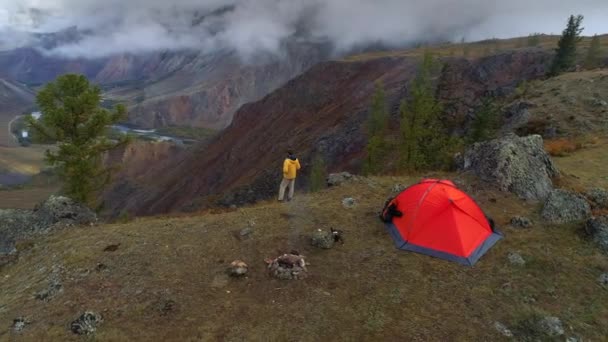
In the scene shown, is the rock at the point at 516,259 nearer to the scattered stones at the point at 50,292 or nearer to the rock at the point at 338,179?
the rock at the point at 338,179

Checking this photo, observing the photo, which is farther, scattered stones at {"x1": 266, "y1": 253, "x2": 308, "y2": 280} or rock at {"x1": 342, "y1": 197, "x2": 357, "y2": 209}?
rock at {"x1": 342, "y1": 197, "x2": 357, "y2": 209}

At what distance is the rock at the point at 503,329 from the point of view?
11523 mm

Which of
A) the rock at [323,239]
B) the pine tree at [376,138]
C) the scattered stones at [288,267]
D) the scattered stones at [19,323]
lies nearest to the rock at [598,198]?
the rock at [323,239]

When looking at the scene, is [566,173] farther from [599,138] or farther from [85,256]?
[85,256]

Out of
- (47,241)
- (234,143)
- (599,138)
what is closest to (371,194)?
(47,241)

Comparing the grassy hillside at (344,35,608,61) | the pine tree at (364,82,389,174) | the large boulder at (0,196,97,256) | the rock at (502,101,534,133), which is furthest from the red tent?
the grassy hillside at (344,35,608,61)

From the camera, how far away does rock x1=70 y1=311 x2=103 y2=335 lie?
1193cm

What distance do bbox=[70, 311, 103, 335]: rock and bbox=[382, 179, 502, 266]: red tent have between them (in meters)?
10.8

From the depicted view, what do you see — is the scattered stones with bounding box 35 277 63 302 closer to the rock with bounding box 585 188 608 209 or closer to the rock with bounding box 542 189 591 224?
the rock with bounding box 542 189 591 224

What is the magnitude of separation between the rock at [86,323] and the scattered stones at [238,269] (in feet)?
14.2

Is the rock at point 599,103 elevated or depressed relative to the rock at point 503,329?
elevated

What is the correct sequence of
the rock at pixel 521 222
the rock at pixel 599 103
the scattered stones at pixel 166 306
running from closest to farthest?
the scattered stones at pixel 166 306
the rock at pixel 521 222
the rock at pixel 599 103

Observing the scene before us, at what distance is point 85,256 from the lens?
16266 mm

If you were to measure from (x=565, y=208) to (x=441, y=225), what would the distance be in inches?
237
